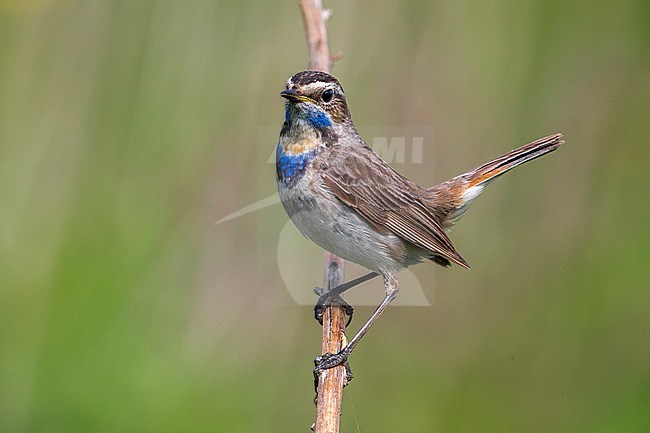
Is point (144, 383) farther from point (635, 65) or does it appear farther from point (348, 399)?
point (635, 65)

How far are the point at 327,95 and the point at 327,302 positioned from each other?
3.27 feet

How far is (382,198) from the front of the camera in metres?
4.58

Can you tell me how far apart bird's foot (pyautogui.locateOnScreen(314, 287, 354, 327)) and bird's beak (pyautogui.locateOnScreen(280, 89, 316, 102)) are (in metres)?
0.98

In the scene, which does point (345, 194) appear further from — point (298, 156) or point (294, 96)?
point (294, 96)

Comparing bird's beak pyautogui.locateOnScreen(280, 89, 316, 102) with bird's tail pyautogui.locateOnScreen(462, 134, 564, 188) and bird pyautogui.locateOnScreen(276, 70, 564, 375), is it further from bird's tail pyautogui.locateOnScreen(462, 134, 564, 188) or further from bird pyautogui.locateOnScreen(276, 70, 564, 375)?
bird's tail pyautogui.locateOnScreen(462, 134, 564, 188)

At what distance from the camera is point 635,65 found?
5.64 meters

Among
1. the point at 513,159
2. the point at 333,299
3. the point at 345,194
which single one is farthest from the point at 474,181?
the point at 333,299

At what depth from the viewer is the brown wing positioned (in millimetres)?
4398

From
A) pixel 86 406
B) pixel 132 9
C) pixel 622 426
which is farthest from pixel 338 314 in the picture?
pixel 132 9

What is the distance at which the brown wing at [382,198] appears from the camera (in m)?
4.40

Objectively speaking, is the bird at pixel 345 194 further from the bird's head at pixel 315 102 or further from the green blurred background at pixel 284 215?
the green blurred background at pixel 284 215

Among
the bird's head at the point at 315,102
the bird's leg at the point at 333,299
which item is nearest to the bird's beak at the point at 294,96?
the bird's head at the point at 315,102

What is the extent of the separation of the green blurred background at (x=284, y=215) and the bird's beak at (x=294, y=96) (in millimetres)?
986

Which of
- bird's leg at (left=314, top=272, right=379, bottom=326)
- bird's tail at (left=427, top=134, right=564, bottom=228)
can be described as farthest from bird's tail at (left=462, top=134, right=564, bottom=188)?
bird's leg at (left=314, top=272, right=379, bottom=326)
